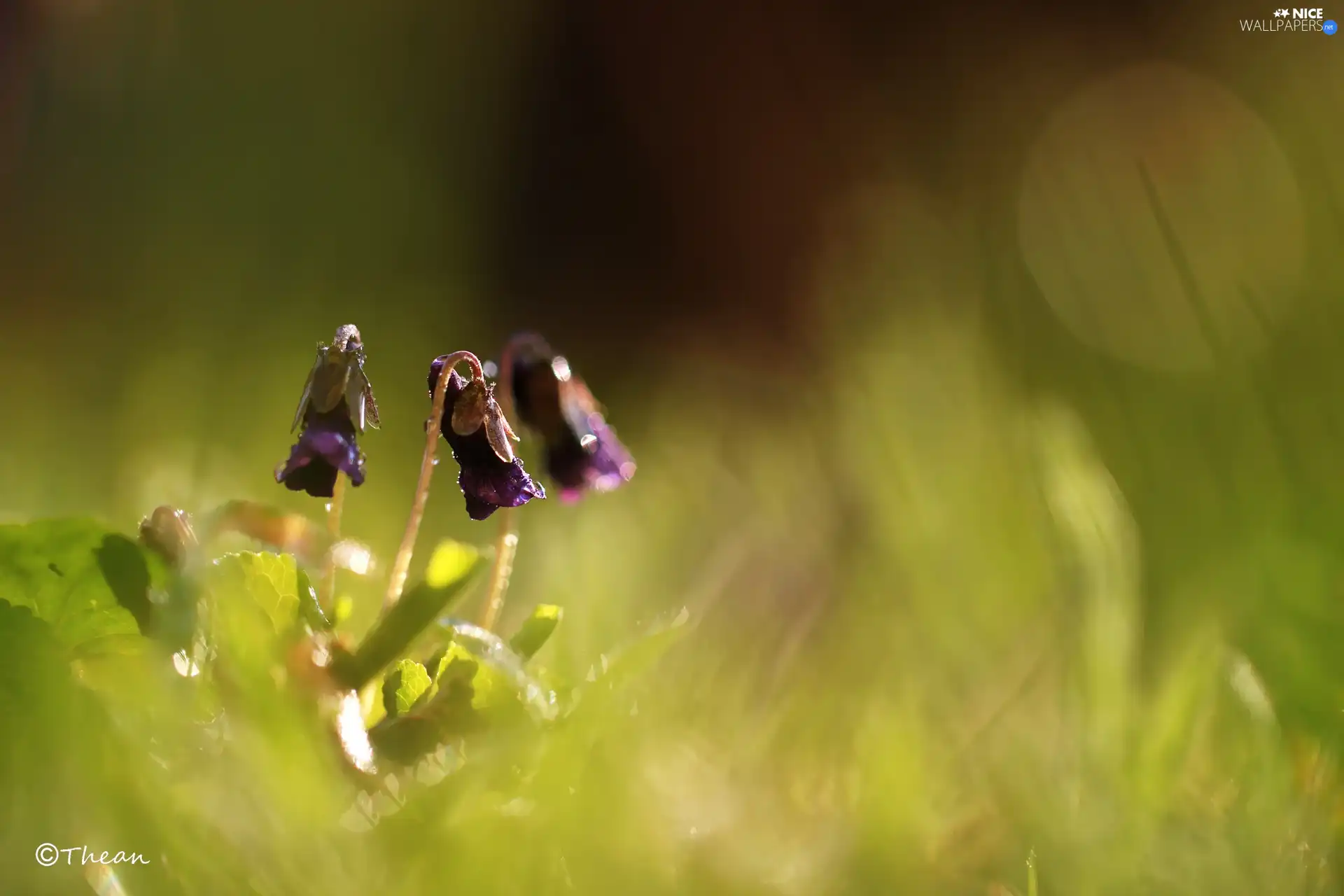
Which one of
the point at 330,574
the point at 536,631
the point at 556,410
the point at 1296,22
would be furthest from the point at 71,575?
the point at 1296,22

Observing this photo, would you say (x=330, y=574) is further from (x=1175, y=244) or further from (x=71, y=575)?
(x=1175, y=244)

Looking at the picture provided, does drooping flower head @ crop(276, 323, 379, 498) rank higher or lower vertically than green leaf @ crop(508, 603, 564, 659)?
higher

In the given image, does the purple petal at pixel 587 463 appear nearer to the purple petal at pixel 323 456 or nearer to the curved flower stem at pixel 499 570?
the curved flower stem at pixel 499 570

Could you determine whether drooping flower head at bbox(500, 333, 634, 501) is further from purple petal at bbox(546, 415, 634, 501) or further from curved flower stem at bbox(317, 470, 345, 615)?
curved flower stem at bbox(317, 470, 345, 615)

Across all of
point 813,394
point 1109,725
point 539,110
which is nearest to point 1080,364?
point 1109,725

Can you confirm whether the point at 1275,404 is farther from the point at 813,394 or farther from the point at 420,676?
the point at 813,394

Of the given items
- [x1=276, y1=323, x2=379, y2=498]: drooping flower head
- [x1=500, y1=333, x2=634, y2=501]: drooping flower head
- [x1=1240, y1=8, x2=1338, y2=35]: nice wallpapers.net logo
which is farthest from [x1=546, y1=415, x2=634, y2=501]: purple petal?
[x1=1240, y1=8, x2=1338, y2=35]: nice wallpapers.net logo
